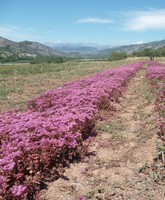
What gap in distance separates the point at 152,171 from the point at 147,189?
891 millimetres

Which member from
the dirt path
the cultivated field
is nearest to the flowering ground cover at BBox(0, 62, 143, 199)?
the cultivated field

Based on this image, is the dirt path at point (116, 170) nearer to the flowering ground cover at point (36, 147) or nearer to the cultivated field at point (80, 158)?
the cultivated field at point (80, 158)

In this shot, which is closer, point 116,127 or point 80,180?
point 80,180

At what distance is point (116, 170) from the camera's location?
7770mm

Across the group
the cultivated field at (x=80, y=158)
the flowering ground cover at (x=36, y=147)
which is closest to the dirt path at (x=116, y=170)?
the cultivated field at (x=80, y=158)

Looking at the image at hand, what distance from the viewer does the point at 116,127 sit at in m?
11.6

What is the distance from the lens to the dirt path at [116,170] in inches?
260

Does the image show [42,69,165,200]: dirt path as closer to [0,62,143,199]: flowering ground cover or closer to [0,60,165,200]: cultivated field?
[0,60,165,200]: cultivated field

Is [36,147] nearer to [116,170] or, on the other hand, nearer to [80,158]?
[80,158]

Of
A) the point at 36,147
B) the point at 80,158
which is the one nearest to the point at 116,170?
the point at 80,158

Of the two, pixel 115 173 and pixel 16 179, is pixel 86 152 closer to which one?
pixel 115 173

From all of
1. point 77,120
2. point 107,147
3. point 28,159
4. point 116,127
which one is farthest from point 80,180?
point 116,127

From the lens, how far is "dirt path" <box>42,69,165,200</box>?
6.60 meters

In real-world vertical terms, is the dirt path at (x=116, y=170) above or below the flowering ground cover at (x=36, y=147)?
below
